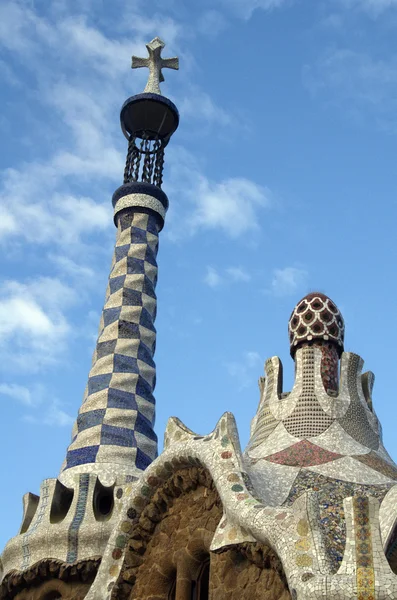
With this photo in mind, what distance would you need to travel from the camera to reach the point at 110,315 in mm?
11477

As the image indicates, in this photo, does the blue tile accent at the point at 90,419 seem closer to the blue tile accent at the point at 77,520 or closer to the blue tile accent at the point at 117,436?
the blue tile accent at the point at 117,436

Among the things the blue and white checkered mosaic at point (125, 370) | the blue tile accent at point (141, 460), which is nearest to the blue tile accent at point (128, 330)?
the blue and white checkered mosaic at point (125, 370)

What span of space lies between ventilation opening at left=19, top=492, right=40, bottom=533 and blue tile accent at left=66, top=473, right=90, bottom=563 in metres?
0.71

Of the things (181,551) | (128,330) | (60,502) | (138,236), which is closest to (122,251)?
(138,236)

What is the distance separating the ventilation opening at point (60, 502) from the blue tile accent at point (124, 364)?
1.68 meters

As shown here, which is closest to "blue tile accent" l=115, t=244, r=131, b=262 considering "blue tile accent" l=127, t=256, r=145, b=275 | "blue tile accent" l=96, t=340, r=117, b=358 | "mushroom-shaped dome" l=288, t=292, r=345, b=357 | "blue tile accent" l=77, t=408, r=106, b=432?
"blue tile accent" l=127, t=256, r=145, b=275

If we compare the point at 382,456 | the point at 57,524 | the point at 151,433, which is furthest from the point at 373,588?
the point at 151,433

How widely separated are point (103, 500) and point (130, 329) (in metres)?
2.31

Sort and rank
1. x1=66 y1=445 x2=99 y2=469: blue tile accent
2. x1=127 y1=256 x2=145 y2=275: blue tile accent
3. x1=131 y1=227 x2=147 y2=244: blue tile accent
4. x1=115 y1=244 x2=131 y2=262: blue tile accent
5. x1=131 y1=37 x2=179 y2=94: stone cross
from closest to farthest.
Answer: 1. x1=66 y1=445 x2=99 y2=469: blue tile accent
2. x1=127 y1=256 x2=145 y2=275: blue tile accent
3. x1=115 y1=244 x2=131 y2=262: blue tile accent
4. x1=131 y1=227 x2=147 y2=244: blue tile accent
5. x1=131 y1=37 x2=179 y2=94: stone cross

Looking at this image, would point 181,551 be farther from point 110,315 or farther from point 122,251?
point 122,251

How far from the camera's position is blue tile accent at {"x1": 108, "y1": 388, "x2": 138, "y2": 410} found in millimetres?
10587

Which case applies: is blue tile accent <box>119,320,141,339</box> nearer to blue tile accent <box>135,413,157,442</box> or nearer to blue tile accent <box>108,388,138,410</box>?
blue tile accent <box>108,388,138,410</box>

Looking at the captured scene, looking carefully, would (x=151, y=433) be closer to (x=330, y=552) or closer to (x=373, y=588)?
(x=330, y=552)

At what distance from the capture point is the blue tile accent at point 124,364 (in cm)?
1089
